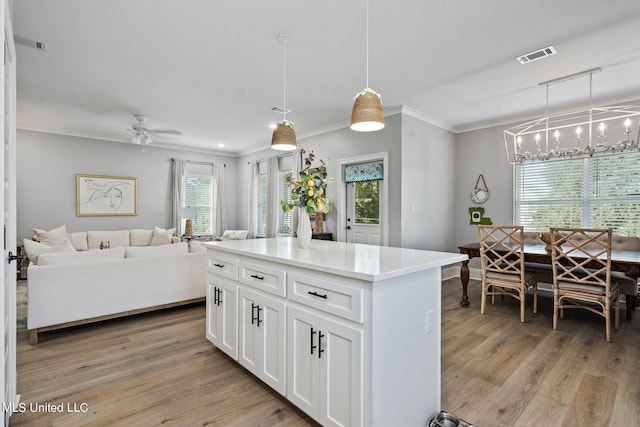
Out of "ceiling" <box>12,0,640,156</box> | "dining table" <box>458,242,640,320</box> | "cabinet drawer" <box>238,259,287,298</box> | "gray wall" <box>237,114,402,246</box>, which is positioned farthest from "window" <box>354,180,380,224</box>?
"cabinet drawer" <box>238,259,287,298</box>

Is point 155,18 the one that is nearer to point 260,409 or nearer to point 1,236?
point 1,236

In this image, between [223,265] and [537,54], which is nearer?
[223,265]

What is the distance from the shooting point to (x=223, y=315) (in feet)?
8.68

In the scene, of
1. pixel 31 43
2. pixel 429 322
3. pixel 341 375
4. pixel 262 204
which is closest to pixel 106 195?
pixel 262 204

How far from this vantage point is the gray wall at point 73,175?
19.3 ft

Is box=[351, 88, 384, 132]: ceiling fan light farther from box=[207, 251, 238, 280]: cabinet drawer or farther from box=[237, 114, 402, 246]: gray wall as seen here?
box=[237, 114, 402, 246]: gray wall

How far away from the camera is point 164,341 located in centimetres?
306

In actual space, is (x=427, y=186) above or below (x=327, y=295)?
above

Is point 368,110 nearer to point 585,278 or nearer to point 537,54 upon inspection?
point 537,54

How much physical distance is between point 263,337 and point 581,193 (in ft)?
16.0

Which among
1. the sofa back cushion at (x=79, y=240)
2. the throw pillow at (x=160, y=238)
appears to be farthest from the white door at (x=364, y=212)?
the sofa back cushion at (x=79, y=240)

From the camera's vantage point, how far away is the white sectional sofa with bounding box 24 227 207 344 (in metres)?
3.07

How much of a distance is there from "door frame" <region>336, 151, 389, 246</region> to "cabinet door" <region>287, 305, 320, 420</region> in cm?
329

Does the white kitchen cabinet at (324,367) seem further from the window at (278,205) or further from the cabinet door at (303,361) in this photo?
the window at (278,205)
